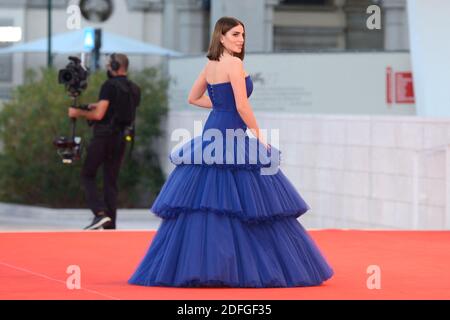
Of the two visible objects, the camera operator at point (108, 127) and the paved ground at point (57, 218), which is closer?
the camera operator at point (108, 127)

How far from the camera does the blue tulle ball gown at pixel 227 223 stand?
10.4 m

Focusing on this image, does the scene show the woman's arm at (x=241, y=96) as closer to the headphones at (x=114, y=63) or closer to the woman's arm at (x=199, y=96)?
the woman's arm at (x=199, y=96)

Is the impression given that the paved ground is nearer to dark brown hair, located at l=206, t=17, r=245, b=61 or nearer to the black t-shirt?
the black t-shirt

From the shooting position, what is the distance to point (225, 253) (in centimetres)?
1036

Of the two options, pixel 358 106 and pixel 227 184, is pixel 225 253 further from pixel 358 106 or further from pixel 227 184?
pixel 358 106

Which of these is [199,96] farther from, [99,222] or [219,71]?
[99,222]

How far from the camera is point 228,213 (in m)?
10.6

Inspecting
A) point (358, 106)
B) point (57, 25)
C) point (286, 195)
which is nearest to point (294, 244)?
point (286, 195)

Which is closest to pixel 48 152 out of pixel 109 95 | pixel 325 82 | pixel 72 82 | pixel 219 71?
pixel 325 82

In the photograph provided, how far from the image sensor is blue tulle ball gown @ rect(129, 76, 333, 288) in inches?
409

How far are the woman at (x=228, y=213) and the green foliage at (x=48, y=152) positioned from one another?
13.3m

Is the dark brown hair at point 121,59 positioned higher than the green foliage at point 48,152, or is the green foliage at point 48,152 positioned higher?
the dark brown hair at point 121,59

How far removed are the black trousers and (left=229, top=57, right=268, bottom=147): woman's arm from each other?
22.1ft

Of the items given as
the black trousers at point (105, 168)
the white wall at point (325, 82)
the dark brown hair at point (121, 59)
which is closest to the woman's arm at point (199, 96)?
the dark brown hair at point (121, 59)
